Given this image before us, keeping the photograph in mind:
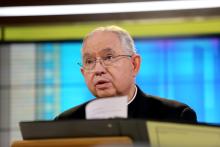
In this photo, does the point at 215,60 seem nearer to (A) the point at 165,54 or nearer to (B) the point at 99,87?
(A) the point at 165,54

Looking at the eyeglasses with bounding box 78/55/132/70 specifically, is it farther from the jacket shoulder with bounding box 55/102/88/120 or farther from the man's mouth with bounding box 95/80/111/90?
the jacket shoulder with bounding box 55/102/88/120

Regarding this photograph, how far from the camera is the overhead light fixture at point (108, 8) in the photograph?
3.35 meters

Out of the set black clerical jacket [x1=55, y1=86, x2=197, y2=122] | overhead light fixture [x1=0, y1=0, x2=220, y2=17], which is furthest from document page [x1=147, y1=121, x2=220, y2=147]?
overhead light fixture [x1=0, y1=0, x2=220, y2=17]

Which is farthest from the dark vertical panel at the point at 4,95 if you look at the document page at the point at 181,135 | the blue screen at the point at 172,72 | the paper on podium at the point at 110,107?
the document page at the point at 181,135

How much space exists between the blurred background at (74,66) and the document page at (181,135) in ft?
9.73

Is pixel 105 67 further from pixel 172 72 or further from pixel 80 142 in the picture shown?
pixel 172 72

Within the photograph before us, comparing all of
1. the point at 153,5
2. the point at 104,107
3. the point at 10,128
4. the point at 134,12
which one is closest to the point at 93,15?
the point at 134,12

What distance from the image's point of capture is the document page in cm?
98

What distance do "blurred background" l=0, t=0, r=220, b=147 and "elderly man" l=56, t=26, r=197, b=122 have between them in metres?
2.10

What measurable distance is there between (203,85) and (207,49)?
1.15 ft

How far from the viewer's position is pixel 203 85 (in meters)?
4.06

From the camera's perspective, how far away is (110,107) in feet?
3.70

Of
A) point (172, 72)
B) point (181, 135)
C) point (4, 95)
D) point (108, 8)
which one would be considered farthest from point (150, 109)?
point (4, 95)

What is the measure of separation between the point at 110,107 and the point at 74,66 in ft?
10.0
